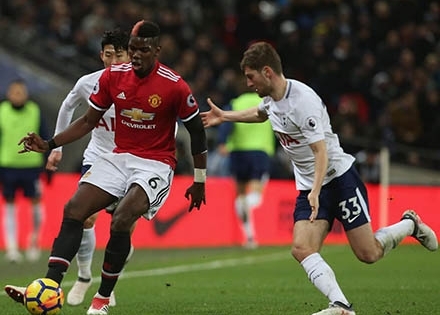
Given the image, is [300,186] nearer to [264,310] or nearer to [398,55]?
[264,310]

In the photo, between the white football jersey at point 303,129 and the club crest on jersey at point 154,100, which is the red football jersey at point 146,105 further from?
the white football jersey at point 303,129

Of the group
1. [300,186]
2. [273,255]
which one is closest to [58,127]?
[300,186]

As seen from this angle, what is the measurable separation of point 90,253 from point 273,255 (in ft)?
22.8

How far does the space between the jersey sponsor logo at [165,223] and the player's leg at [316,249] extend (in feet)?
33.8

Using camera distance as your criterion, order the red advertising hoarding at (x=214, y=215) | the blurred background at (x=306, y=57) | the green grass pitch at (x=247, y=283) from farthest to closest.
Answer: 1. the blurred background at (x=306, y=57)
2. the red advertising hoarding at (x=214, y=215)
3. the green grass pitch at (x=247, y=283)

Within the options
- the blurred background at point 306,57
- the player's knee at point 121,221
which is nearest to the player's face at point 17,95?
the blurred background at point 306,57

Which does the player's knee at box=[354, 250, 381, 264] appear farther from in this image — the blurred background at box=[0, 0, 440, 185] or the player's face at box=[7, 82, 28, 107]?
the blurred background at box=[0, 0, 440, 185]

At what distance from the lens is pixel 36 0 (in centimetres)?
2602

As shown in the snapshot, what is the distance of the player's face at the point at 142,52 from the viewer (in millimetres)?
8883

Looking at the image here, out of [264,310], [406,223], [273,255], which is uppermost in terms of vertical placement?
[406,223]

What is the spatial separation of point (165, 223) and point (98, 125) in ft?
30.4

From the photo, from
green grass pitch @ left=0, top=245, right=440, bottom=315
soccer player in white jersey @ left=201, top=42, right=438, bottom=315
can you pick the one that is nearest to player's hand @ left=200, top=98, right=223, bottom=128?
soccer player in white jersey @ left=201, top=42, right=438, bottom=315

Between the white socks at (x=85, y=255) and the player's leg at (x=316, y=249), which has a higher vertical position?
the player's leg at (x=316, y=249)

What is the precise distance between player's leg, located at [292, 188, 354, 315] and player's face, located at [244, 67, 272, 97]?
95 centimetres
